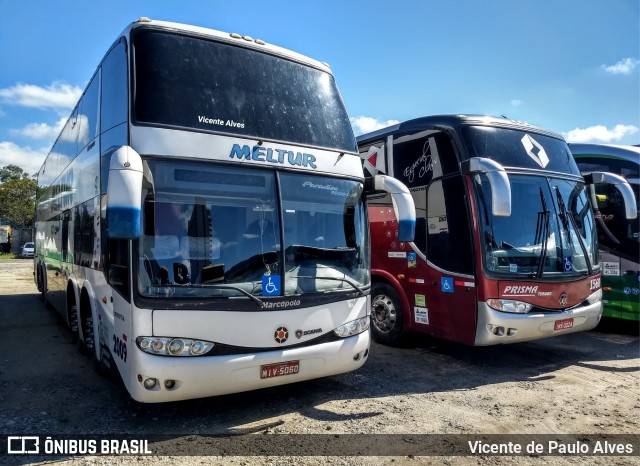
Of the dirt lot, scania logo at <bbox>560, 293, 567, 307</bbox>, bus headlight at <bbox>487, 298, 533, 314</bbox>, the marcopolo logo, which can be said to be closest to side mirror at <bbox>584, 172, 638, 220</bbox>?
the marcopolo logo

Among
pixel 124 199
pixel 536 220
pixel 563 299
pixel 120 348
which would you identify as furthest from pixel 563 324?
pixel 124 199

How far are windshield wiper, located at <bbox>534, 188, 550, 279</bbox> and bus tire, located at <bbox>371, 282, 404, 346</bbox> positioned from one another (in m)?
2.16

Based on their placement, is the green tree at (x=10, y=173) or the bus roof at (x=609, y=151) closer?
the bus roof at (x=609, y=151)

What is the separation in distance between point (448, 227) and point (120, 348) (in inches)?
A: 174

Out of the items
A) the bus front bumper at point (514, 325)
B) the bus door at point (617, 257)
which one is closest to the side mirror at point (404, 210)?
the bus front bumper at point (514, 325)

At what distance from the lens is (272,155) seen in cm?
498

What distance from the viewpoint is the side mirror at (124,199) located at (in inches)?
151

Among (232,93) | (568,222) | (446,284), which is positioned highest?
(232,93)

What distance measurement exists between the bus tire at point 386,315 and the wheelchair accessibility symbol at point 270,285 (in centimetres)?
341

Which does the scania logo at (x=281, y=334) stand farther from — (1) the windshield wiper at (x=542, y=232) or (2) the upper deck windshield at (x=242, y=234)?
(1) the windshield wiper at (x=542, y=232)

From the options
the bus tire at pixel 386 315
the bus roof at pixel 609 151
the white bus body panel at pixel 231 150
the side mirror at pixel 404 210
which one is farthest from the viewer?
the bus roof at pixel 609 151

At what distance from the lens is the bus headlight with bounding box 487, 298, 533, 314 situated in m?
6.24

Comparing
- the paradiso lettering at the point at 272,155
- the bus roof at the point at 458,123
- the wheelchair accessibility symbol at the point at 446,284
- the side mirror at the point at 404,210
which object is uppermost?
the bus roof at the point at 458,123

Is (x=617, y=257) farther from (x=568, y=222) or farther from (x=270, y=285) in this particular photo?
(x=270, y=285)
